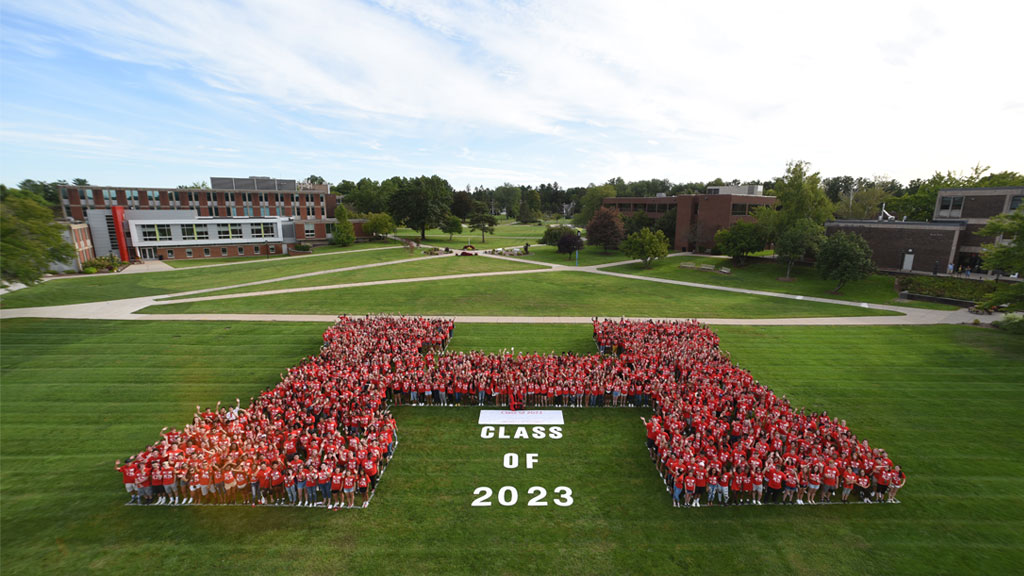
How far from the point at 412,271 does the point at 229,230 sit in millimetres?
31850

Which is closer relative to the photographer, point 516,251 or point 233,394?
point 233,394

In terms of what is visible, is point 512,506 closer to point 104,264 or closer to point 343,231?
point 104,264

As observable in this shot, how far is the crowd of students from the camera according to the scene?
13.3 m

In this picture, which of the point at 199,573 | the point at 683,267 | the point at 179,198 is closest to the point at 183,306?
the point at 199,573

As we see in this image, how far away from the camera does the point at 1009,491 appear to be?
14.1 meters

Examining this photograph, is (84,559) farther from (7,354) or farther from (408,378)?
(7,354)

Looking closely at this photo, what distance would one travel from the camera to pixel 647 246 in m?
53.8

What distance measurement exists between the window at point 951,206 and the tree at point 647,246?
27534 mm

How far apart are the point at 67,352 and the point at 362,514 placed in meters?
23.3

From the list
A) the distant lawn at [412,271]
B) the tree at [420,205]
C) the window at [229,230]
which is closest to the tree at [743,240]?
the distant lawn at [412,271]

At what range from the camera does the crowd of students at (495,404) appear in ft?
43.5

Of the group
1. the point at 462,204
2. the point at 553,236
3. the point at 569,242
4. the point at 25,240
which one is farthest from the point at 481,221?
the point at 25,240

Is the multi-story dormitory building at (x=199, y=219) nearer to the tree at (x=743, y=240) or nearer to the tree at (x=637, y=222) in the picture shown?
the tree at (x=637, y=222)

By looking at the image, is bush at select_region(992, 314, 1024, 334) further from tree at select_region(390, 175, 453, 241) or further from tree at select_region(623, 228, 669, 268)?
tree at select_region(390, 175, 453, 241)
